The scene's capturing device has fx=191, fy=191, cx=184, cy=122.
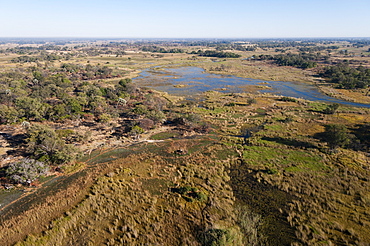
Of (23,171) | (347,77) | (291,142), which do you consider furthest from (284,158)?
(347,77)

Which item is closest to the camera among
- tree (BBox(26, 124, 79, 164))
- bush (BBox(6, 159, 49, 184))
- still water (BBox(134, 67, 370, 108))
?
bush (BBox(6, 159, 49, 184))

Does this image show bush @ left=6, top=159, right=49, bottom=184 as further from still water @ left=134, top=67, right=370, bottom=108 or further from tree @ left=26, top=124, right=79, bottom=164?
still water @ left=134, top=67, right=370, bottom=108

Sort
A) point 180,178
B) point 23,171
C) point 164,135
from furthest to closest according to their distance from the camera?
point 164,135 → point 180,178 → point 23,171

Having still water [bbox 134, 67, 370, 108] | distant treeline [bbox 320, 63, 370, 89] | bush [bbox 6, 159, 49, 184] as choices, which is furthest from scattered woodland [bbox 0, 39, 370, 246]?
distant treeline [bbox 320, 63, 370, 89]

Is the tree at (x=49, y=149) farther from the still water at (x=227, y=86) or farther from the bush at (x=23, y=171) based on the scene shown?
the still water at (x=227, y=86)

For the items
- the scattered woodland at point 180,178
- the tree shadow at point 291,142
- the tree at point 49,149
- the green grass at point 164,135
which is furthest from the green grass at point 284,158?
the tree at point 49,149

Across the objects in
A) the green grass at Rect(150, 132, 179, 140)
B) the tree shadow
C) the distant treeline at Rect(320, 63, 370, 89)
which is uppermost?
the distant treeline at Rect(320, 63, 370, 89)

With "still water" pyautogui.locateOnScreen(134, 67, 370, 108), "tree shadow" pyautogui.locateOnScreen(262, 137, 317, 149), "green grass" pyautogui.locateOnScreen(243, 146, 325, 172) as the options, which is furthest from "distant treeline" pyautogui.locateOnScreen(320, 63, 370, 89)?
"green grass" pyautogui.locateOnScreen(243, 146, 325, 172)

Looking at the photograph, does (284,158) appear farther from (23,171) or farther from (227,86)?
(227,86)

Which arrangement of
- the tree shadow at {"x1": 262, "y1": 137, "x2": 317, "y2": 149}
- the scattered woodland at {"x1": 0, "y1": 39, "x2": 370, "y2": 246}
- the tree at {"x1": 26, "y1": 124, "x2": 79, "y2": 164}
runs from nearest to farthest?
the scattered woodland at {"x1": 0, "y1": 39, "x2": 370, "y2": 246}
the tree at {"x1": 26, "y1": 124, "x2": 79, "y2": 164}
the tree shadow at {"x1": 262, "y1": 137, "x2": 317, "y2": 149}

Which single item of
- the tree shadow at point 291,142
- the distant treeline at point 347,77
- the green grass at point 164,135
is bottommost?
the green grass at point 164,135

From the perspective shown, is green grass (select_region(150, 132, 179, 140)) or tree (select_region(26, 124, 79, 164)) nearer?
tree (select_region(26, 124, 79, 164))

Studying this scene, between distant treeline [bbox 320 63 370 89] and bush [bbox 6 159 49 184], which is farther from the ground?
distant treeline [bbox 320 63 370 89]
